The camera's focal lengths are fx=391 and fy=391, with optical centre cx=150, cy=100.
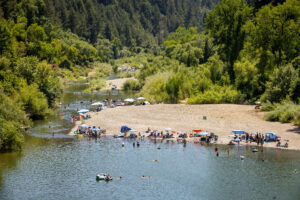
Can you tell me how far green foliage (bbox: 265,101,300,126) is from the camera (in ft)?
219

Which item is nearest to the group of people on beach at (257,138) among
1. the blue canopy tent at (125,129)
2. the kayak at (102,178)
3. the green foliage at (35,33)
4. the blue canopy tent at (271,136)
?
the blue canopy tent at (271,136)

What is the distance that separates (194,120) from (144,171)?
85.3ft

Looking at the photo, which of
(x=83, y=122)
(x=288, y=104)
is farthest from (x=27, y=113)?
(x=288, y=104)

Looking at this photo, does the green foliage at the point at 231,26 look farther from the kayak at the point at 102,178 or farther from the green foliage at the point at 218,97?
Answer: the kayak at the point at 102,178

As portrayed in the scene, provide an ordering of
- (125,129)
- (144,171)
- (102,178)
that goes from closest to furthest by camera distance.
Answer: (102,178)
(144,171)
(125,129)

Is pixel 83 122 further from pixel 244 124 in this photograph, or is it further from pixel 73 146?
pixel 244 124

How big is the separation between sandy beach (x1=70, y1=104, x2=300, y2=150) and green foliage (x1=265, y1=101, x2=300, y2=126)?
1384mm

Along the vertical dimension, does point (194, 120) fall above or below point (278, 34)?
below

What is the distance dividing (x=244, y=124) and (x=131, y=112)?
24490 mm

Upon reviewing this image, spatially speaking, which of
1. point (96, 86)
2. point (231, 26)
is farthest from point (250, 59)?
point (96, 86)

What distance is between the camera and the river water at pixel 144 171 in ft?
138

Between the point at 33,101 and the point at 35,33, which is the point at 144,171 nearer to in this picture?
the point at 33,101

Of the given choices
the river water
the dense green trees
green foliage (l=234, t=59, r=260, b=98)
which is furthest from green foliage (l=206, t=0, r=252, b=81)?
the river water

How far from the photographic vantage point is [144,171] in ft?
160
